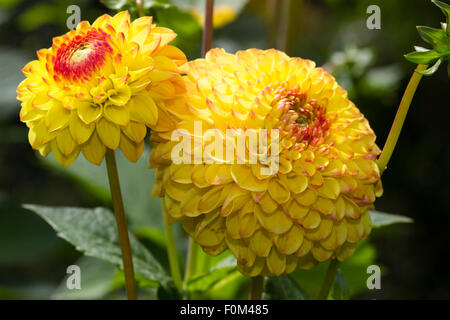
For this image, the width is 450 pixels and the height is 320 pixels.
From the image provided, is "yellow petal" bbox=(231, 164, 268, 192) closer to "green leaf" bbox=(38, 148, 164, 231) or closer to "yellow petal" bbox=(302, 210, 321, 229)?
"yellow petal" bbox=(302, 210, 321, 229)

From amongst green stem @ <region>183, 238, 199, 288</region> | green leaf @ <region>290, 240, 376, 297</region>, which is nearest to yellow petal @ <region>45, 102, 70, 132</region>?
green stem @ <region>183, 238, 199, 288</region>

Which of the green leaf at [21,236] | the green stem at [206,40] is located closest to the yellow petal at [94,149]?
the green stem at [206,40]

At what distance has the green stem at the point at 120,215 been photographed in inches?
17.3

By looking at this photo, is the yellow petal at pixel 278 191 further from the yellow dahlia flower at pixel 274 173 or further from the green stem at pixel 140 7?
the green stem at pixel 140 7

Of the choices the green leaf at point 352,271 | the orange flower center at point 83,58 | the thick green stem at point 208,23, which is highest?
the thick green stem at point 208,23

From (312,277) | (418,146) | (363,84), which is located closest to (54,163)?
(312,277)

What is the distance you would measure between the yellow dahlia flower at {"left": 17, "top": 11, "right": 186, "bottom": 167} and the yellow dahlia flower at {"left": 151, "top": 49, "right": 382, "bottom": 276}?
29mm

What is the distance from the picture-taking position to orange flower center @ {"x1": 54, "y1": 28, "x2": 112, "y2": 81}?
16.2 inches

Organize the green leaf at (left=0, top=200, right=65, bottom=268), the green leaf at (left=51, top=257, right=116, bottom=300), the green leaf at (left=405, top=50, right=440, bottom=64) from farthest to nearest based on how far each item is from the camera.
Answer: the green leaf at (left=0, top=200, right=65, bottom=268) → the green leaf at (left=51, top=257, right=116, bottom=300) → the green leaf at (left=405, top=50, right=440, bottom=64)

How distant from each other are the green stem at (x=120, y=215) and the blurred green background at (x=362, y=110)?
344 millimetres

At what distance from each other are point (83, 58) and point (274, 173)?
0.55 feet

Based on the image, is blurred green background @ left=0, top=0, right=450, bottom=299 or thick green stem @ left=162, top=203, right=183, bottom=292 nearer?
thick green stem @ left=162, top=203, right=183, bottom=292

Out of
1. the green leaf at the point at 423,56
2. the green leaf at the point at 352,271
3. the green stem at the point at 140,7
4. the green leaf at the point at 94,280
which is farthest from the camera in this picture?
the green leaf at the point at 94,280

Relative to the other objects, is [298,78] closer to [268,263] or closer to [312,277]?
[268,263]
